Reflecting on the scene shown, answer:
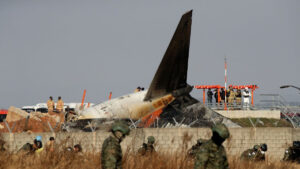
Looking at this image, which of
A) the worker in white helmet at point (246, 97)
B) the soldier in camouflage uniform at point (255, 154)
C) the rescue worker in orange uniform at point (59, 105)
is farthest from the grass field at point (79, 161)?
the worker in white helmet at point (246, 97)

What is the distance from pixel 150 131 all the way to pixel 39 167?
35.4 feet

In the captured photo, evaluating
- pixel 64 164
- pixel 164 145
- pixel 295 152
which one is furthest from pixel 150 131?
pixel 64 164

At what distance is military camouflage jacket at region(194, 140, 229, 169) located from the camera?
343 inches

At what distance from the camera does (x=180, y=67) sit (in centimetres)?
2627

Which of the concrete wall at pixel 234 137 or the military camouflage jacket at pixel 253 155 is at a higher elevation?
the concrete wall at pixel 234 137

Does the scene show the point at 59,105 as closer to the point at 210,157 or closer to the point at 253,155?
the point at 253,155

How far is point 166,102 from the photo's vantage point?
2622 centimetres

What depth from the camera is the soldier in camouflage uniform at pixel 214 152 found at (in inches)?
341

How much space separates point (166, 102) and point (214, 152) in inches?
685

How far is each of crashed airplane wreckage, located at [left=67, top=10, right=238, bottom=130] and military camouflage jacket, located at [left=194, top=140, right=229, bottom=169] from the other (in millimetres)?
14499

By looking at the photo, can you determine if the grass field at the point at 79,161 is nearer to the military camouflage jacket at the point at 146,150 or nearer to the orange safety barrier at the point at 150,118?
the military camouflage jacket at the point at 146,150

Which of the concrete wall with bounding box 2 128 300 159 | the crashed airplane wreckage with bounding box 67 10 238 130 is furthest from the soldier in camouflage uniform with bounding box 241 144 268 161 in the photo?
the crashed airplane wreckage with bounding box 67 10 238 130

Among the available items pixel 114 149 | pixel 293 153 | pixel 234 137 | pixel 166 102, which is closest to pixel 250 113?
pixel 166 102

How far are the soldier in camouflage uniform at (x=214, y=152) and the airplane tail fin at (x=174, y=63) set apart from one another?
1622 centimetres
